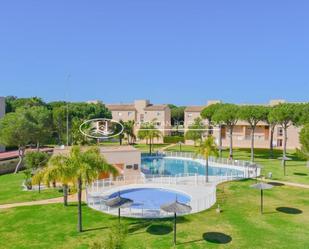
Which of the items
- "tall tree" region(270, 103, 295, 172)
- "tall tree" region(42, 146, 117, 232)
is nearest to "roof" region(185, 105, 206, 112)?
"tall tree" region(270, 103, 295, 172)

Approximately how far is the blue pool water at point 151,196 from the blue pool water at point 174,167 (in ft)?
28.1

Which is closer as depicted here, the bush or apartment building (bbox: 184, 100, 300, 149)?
apartment building (bbox: 184, 100, 300, 149)

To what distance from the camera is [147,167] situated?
42312 millimetres

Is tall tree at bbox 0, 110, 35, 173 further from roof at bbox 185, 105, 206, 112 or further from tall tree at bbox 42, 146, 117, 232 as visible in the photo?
roof at bbox 185, 105, 206, 112

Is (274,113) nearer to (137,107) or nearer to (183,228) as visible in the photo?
(183,228)

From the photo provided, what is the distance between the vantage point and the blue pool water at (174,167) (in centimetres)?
3778

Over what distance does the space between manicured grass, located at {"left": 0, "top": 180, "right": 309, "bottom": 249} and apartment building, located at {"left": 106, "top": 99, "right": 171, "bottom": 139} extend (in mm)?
51080

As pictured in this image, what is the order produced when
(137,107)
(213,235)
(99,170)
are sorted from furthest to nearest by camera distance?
1. (137,107)
2. (99,170)
3. (213,235)

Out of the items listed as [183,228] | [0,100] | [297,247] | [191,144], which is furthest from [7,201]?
[191,144]

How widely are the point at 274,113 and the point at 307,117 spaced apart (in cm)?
467

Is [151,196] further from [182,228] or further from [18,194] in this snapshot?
[18,194]

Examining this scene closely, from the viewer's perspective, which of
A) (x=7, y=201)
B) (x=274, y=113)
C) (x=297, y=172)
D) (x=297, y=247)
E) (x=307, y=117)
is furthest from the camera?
(x=274, y=113)

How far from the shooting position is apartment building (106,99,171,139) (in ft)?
245

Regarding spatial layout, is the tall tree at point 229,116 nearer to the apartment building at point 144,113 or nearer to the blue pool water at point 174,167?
the blue pool water at point 174,167
